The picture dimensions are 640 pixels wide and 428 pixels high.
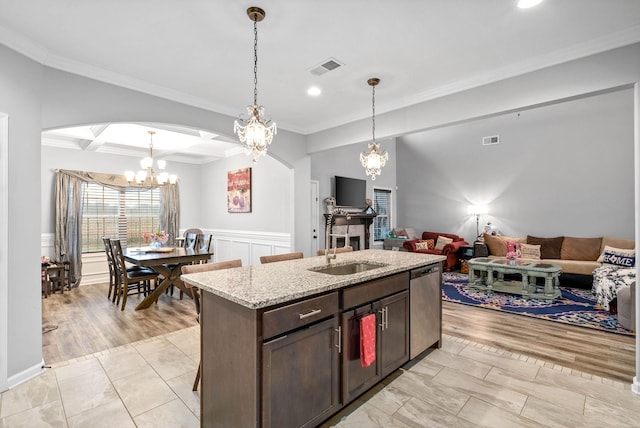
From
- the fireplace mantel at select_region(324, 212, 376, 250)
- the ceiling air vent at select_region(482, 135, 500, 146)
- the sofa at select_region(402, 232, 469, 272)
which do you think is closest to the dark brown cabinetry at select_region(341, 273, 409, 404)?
the fireplace mantel at select_region(324, 212, 376, 250)

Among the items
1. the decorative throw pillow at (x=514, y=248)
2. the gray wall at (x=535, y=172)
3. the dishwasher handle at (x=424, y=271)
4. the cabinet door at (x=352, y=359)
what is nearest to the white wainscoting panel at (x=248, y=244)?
the dishwasher handle at (x=424, y=271)

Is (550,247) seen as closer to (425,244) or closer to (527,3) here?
(425,244)

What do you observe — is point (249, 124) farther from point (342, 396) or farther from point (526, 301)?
point (526, 301)

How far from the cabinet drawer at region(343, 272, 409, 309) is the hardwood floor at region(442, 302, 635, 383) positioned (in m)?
1.46

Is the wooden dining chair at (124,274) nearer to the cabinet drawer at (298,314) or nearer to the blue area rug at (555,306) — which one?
the cabinet drawer at (298,314)

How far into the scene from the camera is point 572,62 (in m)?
2.71

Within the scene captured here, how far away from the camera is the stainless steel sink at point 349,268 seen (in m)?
2.66

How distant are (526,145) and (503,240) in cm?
219

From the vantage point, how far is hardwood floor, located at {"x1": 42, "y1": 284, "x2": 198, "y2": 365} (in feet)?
10.3

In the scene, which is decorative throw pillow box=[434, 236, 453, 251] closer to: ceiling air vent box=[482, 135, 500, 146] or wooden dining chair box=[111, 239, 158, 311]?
ceiling air vent box=[482, 135, 500, 146]

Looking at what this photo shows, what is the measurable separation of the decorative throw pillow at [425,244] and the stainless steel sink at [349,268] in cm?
479

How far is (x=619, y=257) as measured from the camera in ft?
16.6

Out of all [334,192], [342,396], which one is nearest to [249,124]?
[342,396]

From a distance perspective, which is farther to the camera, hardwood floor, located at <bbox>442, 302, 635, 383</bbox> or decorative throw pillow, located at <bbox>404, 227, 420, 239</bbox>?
decorative throw pillow, located at <bbox>404, 227, 420, 239</bbox>
